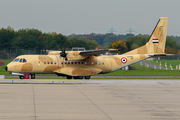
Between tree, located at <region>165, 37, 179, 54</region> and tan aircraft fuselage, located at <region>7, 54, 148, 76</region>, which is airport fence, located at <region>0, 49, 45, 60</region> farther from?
tree, located at <region>165, 37, 179, 54</region>

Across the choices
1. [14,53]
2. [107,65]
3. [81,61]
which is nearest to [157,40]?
[107,65]

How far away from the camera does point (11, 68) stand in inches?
1417

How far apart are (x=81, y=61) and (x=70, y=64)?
1607 mm

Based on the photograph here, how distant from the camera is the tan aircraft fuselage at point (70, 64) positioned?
1437 inches

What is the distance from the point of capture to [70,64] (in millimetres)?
38094

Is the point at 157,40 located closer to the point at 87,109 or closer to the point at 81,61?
the point at 81,61

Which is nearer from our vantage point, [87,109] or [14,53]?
[87,109]

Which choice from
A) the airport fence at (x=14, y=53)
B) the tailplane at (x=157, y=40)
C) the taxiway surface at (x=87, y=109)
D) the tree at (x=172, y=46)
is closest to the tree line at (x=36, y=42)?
the airport fence at (x=14, y=53)

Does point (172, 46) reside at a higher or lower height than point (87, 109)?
higher

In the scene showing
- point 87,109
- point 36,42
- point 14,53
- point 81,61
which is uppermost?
point 36,42

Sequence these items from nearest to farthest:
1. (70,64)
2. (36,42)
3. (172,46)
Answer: (70,64) → (36,42) → (172,46)

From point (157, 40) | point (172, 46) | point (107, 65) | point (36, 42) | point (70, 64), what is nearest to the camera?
point (70, 64)

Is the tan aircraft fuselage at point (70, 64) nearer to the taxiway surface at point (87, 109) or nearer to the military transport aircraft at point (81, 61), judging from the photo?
the military transport aircraft at point (81, 61)

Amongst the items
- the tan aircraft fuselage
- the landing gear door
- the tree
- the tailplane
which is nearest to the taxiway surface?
the tan aircraft fuselage
